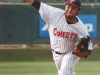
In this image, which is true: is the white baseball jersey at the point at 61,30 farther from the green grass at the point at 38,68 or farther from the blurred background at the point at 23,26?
the blurred background at the point at 23,26

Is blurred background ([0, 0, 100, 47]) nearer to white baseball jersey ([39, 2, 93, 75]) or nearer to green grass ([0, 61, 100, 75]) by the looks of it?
green grass ([0, 61, 100, 75])

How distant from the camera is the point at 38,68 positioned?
10805mm

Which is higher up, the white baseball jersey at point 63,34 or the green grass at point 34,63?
the white baseball jersey at point 63,34

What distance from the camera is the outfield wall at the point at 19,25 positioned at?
42.1ft

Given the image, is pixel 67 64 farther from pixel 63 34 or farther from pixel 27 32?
pixel 27 32

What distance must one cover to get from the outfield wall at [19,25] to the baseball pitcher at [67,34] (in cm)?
624

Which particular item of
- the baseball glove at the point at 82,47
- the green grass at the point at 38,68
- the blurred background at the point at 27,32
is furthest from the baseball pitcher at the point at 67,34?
the blurred background at the point at 27,32

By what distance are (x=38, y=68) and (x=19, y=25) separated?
2.50 meters

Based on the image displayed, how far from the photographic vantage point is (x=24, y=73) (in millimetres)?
9758

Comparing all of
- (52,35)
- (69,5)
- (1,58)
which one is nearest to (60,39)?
(52,35)

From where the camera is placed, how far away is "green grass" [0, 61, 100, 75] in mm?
9945

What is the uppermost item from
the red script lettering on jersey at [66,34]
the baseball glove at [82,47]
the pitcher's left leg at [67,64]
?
the red script lettering on jersey at [66,34]

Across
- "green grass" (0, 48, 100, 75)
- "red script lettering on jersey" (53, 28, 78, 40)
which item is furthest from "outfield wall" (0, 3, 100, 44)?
"red script lettering on jersey" (53, 28, 78, 40)

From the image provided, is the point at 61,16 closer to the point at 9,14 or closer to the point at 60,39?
the point at 60,39
